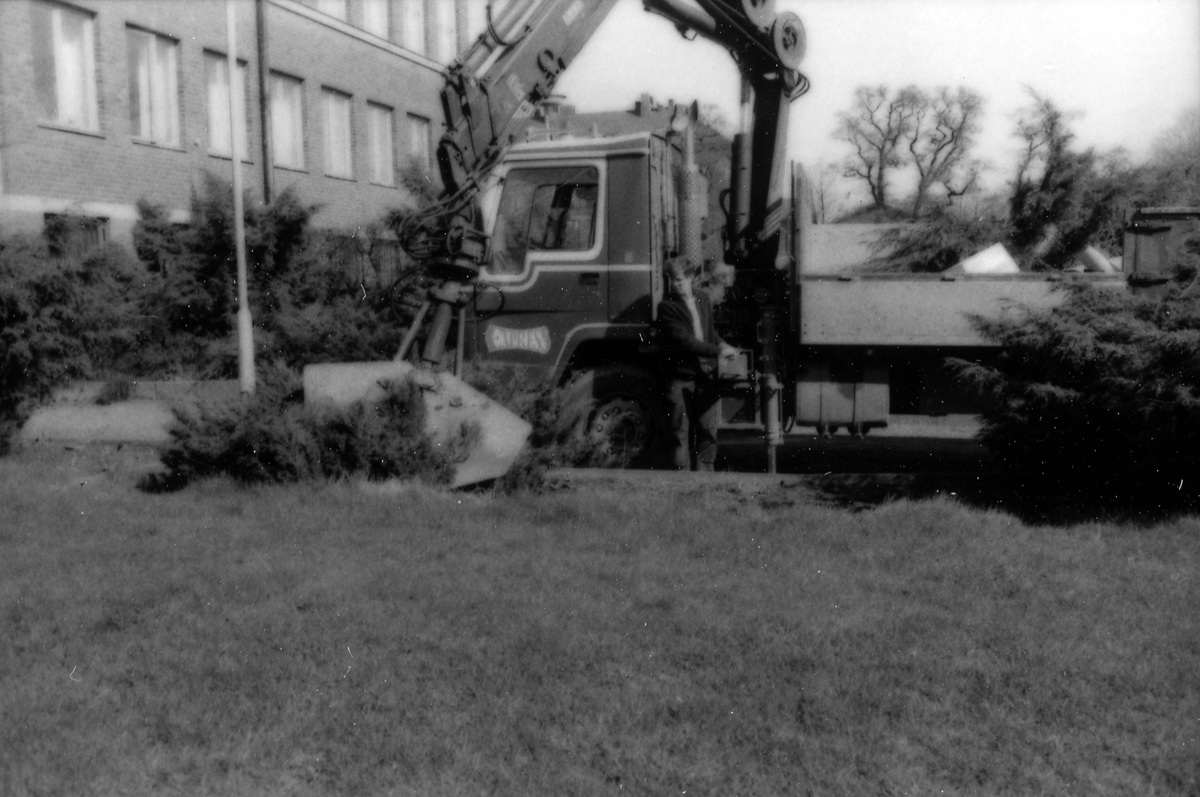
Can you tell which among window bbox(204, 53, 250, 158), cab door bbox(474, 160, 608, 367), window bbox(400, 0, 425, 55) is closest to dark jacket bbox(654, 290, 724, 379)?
cab door bbox(474, 160, 608, 367)

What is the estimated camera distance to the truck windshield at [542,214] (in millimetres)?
10117

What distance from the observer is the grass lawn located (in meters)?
4.04

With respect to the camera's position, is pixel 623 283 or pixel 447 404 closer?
pixel 447 404

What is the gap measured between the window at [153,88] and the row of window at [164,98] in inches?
0.7

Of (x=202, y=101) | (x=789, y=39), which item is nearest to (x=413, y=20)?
(x=202, y=101)

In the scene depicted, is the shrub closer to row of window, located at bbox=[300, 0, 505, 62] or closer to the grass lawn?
the grass lawn

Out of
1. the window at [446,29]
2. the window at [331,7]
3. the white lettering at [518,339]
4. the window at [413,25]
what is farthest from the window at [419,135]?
the white lettering at [518,339]

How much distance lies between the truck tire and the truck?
14 millimetres

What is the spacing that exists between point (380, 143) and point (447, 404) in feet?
72.6

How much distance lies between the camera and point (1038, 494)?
7695 mm

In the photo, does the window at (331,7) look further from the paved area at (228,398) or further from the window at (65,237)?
the window at (65,237)

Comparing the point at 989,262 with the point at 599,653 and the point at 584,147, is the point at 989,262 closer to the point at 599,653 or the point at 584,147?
the point at 584,147

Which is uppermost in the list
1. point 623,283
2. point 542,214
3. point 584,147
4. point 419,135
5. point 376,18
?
point 376,18

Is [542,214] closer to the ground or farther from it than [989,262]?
farther from it
